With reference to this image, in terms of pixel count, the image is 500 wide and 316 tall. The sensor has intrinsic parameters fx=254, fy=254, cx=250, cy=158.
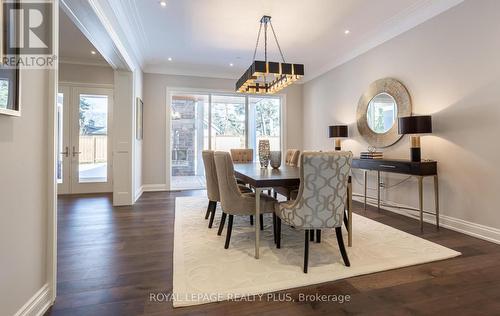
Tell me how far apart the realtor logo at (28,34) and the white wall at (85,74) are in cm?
434

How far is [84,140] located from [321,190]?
5.44m

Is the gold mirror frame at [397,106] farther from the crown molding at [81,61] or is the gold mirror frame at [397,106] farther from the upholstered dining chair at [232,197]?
the crown molding at [81,61]

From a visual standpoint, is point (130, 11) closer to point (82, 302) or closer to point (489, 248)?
point (82, 302)

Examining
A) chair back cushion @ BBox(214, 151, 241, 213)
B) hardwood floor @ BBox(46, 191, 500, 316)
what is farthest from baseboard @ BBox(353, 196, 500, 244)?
chair back cushion @ BBox(214, 151, 241, 213)

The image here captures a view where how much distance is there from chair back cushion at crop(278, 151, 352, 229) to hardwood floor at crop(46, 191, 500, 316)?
491 millimetres

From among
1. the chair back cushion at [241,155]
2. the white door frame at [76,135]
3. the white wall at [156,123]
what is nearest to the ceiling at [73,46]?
the white door frame at [76,135]

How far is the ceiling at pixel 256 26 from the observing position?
328cm

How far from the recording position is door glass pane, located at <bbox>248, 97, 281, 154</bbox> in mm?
6641

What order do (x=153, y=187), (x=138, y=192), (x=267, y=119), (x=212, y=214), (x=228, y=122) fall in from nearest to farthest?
1. (x=212, y=214)
2. (x=138, y=192)
3. (x=153, y=187)
4. (x=228, y=122)
5. (x=267, y=119)

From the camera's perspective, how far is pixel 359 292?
181 centimetres

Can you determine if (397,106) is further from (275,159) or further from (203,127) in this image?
(203,127)

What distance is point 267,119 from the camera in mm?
6754

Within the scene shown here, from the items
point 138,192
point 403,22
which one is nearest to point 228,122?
point 138,192

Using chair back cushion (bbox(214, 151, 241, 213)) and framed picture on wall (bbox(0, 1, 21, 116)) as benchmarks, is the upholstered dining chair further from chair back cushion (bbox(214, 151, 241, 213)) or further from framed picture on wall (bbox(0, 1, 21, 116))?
framed picture on wall (bbox(0, 1, 21, 116))
